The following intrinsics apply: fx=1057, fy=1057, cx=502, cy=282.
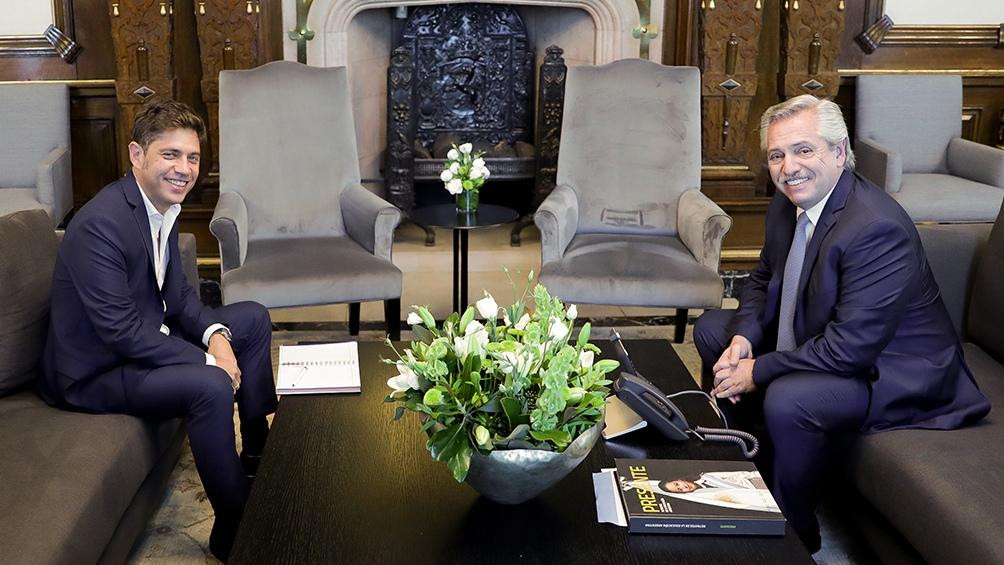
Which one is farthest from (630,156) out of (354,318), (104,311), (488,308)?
(488,308)

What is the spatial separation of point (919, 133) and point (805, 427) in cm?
313

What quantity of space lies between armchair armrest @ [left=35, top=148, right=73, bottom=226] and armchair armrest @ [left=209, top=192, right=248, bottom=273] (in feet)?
4.32

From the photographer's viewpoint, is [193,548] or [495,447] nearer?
[495,447]

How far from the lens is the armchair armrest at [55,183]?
15.1ft

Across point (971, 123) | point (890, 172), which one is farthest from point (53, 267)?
point (971, 123)

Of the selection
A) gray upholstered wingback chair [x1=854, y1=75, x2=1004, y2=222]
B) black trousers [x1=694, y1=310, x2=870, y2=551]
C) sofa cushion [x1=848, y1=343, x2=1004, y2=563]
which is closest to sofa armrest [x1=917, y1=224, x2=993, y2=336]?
sofa cushion [x1=848, y1=343, x2=1004, y2=563]

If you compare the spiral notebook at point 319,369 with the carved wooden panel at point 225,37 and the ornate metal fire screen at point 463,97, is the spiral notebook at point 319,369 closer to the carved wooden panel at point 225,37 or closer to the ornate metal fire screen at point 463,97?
the carved wooden panel at point 225,37

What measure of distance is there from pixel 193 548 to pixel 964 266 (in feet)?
7.22

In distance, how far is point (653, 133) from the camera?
410 cm

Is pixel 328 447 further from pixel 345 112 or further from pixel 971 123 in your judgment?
pixel 971 123

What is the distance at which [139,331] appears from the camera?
2438 millimetres

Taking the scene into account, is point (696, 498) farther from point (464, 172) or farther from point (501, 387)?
point (464, 172)

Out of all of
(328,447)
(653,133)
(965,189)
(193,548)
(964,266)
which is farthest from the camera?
(965,189)

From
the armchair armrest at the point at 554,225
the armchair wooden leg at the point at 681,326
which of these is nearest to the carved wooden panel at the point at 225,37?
the armchair armrest at the point at 554,225
